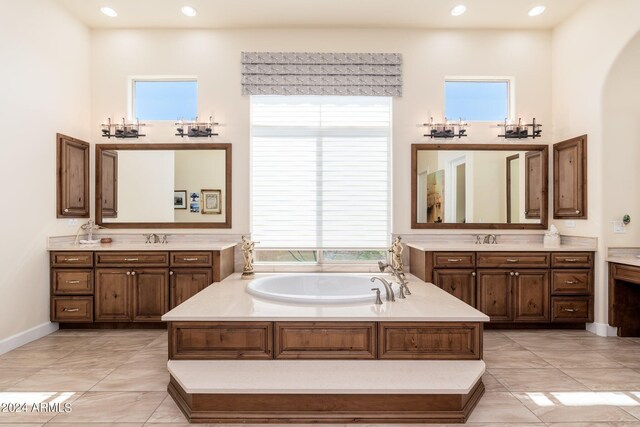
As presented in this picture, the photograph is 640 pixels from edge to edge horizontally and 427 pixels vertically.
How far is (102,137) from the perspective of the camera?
4441mm

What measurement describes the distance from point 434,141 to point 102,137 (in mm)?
3857

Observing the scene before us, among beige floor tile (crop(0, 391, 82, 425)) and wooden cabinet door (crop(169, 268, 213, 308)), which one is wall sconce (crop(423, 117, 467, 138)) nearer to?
wooden cabinet door (crop(169, 268, 213, 308))

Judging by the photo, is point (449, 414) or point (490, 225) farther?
point (490, 225)

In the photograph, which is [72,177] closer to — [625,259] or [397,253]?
[397,253]

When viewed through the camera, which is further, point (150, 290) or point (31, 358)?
point (150, 290)

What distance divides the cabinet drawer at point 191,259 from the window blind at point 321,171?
2.54ft

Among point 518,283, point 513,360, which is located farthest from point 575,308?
point 513,360

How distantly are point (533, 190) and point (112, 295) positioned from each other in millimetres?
4713

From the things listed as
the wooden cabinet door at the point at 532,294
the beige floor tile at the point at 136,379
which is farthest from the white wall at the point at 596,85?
the beige floor tile at the point at 136,379

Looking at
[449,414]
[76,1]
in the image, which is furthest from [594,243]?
[76,1]

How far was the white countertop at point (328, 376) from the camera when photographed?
212cm

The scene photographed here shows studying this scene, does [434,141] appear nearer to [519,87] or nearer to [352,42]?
[519,87]

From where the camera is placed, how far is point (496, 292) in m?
3.84

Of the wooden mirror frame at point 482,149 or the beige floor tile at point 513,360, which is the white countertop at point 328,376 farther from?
the wooden mirror frame at point 482,149
